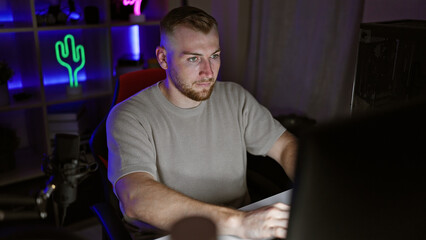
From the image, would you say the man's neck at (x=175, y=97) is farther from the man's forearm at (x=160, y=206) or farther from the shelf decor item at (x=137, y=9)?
the shelf decor item at (x=137, y=9)

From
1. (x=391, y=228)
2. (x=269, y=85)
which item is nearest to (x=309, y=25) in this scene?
(x=269, y=85)

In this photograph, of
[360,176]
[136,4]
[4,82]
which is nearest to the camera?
[360,176]

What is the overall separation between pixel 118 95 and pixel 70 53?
46.9 inches

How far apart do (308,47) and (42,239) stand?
7.55ft

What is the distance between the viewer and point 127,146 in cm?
127

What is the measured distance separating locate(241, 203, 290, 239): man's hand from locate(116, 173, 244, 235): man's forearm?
0.04m

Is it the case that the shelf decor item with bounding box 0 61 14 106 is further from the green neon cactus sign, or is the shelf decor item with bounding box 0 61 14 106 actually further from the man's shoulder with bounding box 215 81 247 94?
the man's shoulder with bounding box 215 81 247 94

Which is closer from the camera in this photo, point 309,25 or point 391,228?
point 391,228

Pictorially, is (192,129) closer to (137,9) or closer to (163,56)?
(163,56)

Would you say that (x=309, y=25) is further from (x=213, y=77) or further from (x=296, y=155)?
(x=296, y=155)

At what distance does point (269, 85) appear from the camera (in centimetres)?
277

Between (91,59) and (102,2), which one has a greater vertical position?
(102,2)

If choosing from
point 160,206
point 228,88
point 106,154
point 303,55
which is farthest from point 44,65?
point 160,206

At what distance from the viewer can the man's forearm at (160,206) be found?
1.07 m
